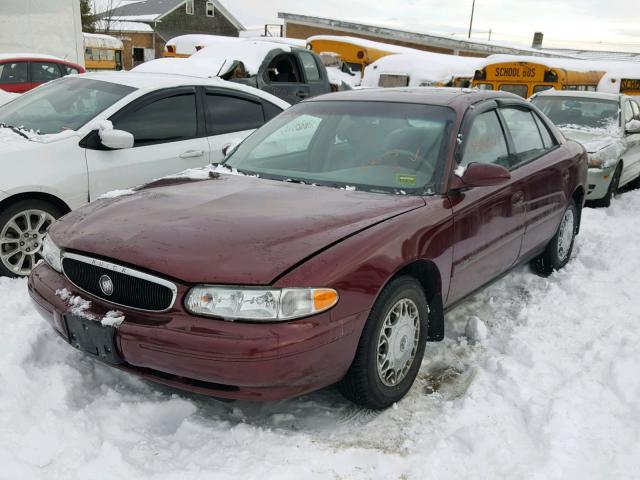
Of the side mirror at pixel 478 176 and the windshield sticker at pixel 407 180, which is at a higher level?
the side mirror at pixel 478 176

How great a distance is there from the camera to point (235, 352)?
8.41 feet

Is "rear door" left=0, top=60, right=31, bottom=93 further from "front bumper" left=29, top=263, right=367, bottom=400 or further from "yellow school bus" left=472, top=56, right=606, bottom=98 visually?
"front bumper" left=29, top=263, right=367, bottom=400

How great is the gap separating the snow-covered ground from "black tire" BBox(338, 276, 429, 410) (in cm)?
11

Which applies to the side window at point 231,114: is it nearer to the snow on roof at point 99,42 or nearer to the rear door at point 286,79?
the rear door at point 286,79

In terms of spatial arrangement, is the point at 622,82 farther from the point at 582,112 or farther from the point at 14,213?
the point at 14,213

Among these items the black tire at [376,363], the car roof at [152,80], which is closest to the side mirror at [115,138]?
the car roof at [152,80]

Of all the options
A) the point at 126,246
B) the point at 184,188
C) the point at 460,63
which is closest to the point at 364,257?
the point at 126,246

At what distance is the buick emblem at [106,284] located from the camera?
9.32 feet

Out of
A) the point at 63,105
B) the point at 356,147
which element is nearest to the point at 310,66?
the point at 63,105

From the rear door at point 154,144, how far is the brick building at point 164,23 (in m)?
42.4

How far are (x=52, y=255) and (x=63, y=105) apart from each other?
8.53 feet

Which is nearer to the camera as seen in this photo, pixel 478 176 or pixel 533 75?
pixel 478 176

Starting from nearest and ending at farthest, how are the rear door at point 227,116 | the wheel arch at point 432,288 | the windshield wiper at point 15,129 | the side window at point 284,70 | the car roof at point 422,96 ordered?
the wheel arch at point 432,288 < the car roof at point 422,96 < the windshield wiper at point 15,129 < the rear door at point 227,116 < the side window at point 284,70

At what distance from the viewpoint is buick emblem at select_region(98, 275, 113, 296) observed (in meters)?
2.84
